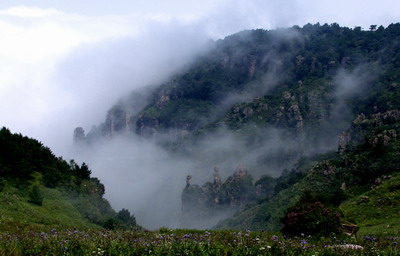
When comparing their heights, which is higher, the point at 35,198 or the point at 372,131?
the point at 372,131

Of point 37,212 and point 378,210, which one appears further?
point 378,210

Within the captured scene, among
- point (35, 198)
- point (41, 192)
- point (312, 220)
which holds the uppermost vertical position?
point (41, 192)

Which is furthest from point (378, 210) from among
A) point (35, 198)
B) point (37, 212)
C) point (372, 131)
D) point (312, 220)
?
point (372, 131)

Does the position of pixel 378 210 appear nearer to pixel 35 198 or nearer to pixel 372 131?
pixel 35 198

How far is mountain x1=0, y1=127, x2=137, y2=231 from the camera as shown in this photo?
30.2 m

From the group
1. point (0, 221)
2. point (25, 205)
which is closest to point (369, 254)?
point (0, 221)

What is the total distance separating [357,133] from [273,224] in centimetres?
7570

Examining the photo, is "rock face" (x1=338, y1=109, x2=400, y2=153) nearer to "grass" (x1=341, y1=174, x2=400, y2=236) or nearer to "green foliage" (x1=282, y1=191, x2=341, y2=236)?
"grass" (x1=341, y1=174, x2=400, y2=236)

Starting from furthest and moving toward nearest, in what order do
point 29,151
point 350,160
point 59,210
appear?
point 350,160
point 29,151
point 59,210

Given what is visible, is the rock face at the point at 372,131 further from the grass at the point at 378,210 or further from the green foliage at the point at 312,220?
the green foliage at the point at 312,220

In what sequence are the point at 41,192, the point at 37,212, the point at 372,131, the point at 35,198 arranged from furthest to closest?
1. the point at 372,131
2. the point at 41,192
3. the point at 35,198
4. the point at 37,212

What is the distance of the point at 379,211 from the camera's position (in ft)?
125

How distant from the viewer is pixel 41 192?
3953 cm

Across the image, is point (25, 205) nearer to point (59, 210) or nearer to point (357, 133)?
point (59, 210)
